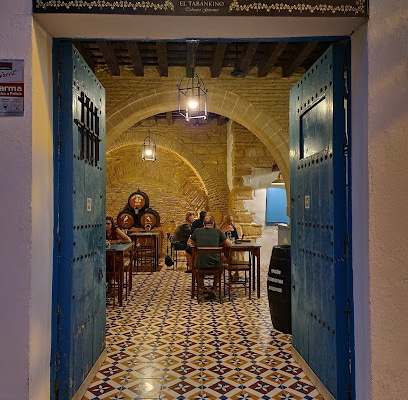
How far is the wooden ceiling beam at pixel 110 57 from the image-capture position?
543 centimetres

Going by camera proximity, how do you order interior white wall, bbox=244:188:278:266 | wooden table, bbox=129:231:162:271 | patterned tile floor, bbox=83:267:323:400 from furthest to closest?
wooden table, bbox=129:231:162:271
interior white wall, bbox=244:188:278:266
patterned tile floor, bbox=83:267:323:400

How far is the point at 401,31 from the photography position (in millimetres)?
2490

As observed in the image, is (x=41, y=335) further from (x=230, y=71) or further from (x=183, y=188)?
(x=183, y=188)

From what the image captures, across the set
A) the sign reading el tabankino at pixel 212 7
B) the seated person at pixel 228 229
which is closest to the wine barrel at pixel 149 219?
the seated person at pixel 228 229

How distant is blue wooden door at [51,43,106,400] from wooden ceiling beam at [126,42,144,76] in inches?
81.7

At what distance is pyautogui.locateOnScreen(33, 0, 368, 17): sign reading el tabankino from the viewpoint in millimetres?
2441

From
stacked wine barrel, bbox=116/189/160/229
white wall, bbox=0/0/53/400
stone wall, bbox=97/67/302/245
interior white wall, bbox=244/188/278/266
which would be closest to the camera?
white wall, bbox=0/0/53/400

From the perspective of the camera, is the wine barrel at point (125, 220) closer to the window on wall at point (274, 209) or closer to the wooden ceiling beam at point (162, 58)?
the window on wall at point (274, 209)

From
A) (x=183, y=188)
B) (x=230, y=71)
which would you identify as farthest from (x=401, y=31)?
(x=183, y=188)

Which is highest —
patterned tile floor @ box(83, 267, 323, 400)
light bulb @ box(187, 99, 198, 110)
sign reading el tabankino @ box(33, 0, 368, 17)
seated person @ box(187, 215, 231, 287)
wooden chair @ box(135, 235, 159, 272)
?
light bulb @ box(187, 99, 198, 110)

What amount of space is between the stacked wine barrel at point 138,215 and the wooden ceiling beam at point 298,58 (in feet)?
19.6

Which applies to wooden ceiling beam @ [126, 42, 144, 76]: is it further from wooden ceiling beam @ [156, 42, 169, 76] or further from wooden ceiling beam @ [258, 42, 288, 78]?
wooden ceiling beam @ [258, 42, 288, 78]

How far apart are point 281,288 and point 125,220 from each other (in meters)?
7.33

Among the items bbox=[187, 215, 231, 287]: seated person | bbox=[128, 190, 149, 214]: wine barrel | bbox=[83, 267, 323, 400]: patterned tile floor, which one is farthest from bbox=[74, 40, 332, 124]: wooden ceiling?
bbox=[128, 190, 149, 214]: wine barrel
